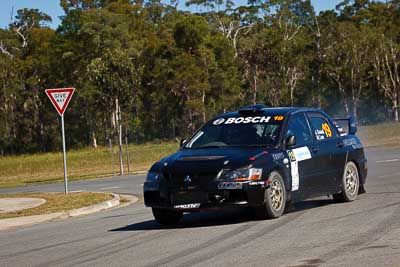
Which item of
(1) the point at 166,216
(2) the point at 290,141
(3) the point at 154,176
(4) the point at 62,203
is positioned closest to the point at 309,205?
(2) the point at 290,141

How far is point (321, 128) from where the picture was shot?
13.2 metres

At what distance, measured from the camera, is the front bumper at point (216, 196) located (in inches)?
431

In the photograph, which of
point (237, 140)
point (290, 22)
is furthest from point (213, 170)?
point (290, 22)

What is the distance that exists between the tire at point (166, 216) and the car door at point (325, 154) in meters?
2.11

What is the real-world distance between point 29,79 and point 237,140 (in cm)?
5821

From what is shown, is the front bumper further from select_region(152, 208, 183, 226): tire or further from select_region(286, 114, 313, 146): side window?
select_region(286, 114, 313, 146): side window

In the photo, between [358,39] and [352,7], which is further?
[352,7]

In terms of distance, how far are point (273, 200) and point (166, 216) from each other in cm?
154

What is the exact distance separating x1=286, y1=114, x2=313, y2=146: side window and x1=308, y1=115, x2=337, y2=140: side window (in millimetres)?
216

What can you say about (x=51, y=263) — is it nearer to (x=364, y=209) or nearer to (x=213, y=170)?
(x=213, y=170)

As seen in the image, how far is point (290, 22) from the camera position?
7931 cm

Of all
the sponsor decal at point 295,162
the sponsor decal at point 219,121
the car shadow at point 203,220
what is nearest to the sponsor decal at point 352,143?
the sponsor decal at point 295,162

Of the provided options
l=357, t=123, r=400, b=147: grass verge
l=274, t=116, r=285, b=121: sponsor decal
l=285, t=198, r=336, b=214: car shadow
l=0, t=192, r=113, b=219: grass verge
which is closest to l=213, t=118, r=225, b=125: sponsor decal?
l=274, t=116, r=285, b=121: sponsor decal

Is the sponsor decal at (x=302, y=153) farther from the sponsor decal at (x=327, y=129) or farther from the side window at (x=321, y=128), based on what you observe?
the sponsor decal at (x=327, y=129)
